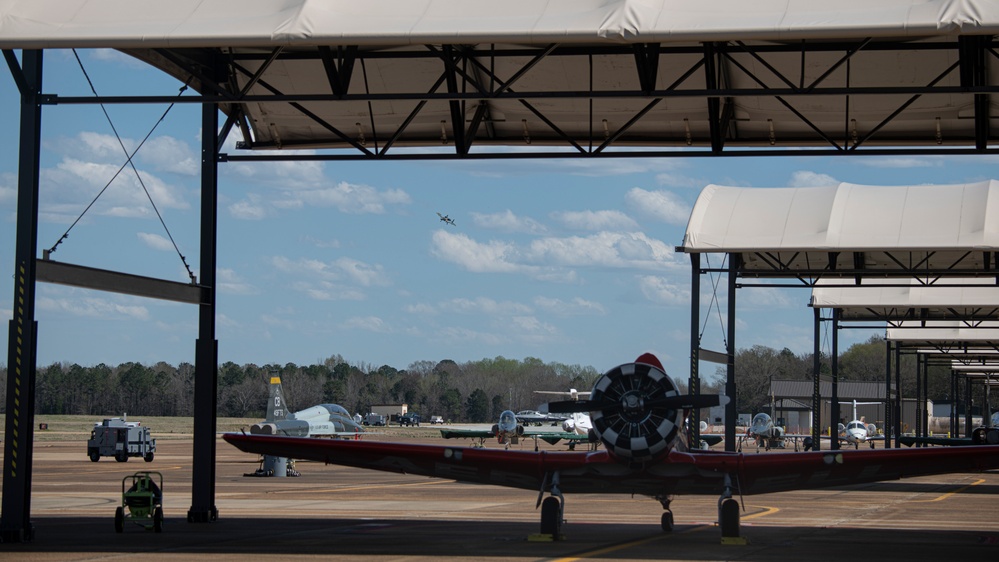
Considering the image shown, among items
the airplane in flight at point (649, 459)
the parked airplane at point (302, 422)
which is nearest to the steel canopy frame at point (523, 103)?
the airplane in flight at point (649, 459)

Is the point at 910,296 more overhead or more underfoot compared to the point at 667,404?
more overhead

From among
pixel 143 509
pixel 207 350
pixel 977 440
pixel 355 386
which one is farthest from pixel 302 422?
pixel 355 386

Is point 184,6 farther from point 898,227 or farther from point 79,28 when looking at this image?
point 898,227

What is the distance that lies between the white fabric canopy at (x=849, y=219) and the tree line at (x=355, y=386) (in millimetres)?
101824

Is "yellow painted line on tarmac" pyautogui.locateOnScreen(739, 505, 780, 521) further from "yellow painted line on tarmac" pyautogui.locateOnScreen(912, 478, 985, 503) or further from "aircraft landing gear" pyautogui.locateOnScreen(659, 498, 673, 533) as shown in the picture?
"yellow painted line on tarmac" pyautogui.locateOnScreen(912, 478, 985, 503)

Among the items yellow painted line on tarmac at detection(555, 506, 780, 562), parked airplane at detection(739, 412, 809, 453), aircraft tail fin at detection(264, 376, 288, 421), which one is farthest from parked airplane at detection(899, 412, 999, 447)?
aircraft tail fin at detection(264, 376, 288, 421)

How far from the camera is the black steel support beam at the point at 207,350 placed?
18.1 metres

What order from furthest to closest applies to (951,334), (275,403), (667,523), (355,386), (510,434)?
1. (355,386)
2. (510,434)
3. (951,334)
4. (275,403)
5. (667,523)

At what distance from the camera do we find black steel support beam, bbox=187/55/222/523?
59.5ft

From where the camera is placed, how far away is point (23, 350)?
577 inches

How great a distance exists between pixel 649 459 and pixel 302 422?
37.5m

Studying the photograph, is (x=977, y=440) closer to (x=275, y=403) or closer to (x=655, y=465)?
(x=655, y=465)

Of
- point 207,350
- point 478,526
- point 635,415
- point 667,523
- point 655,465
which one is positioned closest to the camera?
point 635,415

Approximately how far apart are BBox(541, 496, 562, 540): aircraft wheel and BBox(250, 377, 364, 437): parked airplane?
33.8 metres
